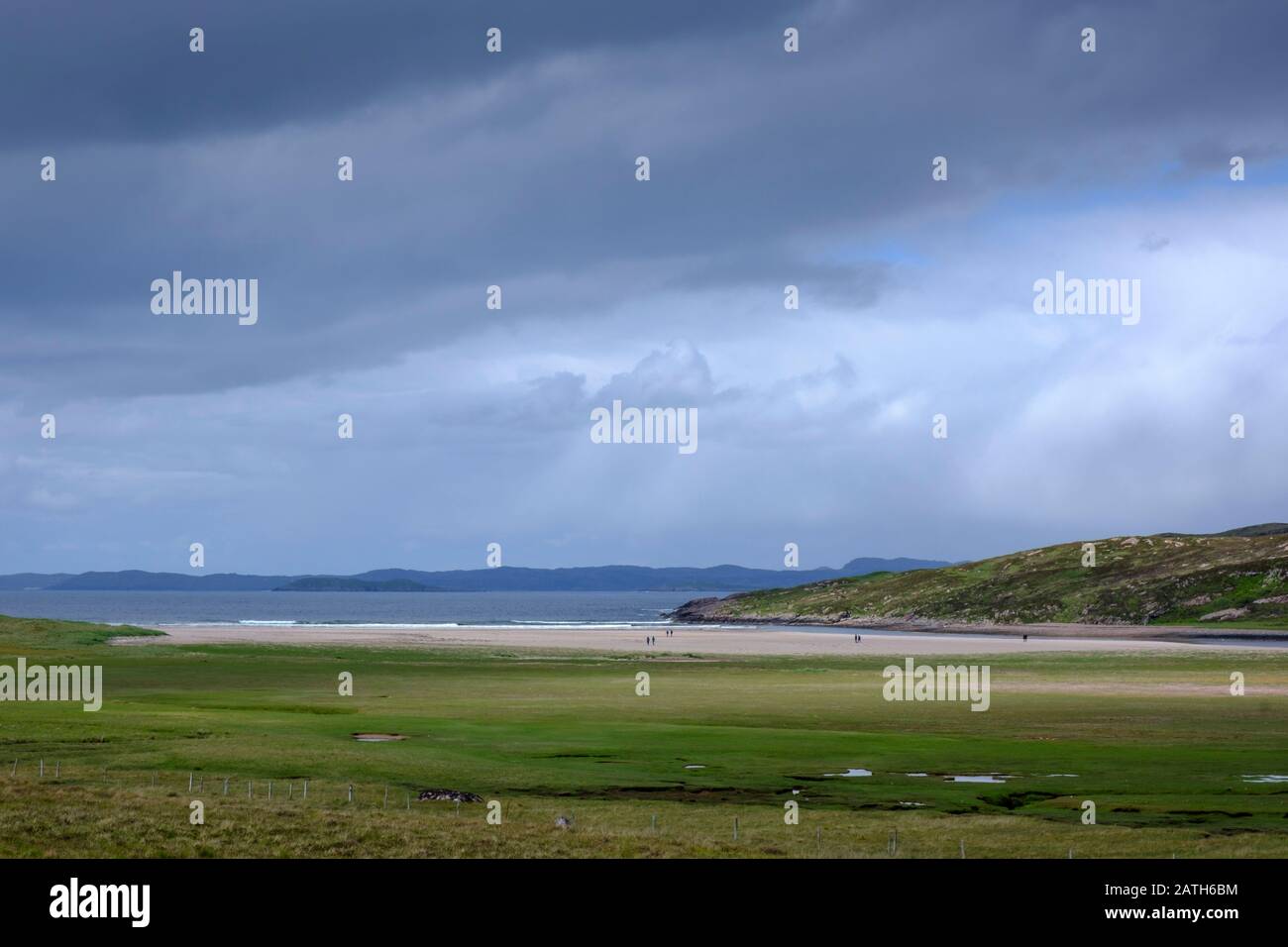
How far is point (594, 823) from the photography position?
37.1 metres

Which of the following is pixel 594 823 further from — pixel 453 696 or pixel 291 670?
pixel 291 670

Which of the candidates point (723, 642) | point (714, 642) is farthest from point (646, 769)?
point (723, 642)

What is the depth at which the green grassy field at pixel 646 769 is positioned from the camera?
33.4 metres

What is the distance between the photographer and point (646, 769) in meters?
48.3

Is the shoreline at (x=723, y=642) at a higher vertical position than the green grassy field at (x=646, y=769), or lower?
higher

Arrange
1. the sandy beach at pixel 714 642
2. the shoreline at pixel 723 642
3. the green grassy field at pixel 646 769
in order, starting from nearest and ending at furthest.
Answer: the green grassy field at pixel 646 769 → the shoreline at pixel 723 642 → the sandy beach at pixel 714 642

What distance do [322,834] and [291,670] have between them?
79287mm

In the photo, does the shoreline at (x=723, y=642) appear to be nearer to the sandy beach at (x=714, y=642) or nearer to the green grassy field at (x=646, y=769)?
the sandy beach at (x=714, y=642)

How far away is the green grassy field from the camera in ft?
110

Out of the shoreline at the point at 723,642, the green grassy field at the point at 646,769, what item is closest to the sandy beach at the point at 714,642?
the shoreline at the point at 723,642

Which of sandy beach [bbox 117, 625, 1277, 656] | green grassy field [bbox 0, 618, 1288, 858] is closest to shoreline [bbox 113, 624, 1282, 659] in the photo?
sandy beach [bbox 117, 625, 1277, 656]

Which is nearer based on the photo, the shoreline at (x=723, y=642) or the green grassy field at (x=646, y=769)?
the green grassy field at (x=646, y=769)
